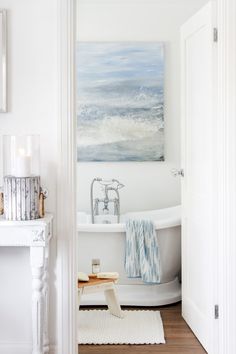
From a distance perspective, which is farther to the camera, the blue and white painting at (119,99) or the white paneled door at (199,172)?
the blue and white painting at (119,99)

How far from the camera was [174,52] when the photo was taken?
5383mm

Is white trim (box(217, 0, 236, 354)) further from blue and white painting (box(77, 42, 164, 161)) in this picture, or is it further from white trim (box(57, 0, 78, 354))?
blue and white painting (box(77, 42, 164, 161))

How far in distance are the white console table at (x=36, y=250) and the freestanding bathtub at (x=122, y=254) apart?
1.49 m

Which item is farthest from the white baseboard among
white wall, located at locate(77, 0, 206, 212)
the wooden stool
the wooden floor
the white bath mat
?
white wall, located at locate(77, 0, 206, 212)

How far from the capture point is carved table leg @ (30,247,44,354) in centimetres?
271

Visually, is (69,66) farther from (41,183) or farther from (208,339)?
(208,339)

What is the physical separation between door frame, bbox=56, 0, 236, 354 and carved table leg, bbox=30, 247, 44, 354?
22 centimetres

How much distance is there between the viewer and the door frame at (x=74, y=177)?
2945 millimetres

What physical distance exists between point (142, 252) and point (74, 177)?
150 cm

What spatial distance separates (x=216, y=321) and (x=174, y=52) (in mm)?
3070

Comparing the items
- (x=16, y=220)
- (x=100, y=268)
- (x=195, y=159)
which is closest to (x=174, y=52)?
(x=195, y=159)

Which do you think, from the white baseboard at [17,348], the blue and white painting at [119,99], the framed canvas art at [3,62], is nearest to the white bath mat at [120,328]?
the white baseboard at [17,348]

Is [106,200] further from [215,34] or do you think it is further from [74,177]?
[215,34]

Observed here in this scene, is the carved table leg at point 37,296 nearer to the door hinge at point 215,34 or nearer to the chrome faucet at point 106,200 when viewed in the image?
the door hinge at point 215,34
